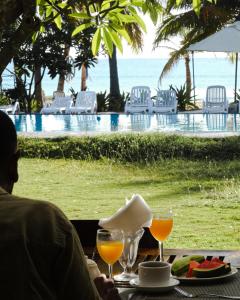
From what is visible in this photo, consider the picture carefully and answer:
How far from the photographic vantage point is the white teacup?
2.37 m

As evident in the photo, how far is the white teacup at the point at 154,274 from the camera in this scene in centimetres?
237

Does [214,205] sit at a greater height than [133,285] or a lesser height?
lesser

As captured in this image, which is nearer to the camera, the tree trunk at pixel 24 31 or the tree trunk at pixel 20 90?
the tree trunk at pixel 24 31

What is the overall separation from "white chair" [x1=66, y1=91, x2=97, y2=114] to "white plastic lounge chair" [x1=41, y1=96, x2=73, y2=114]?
0.15 meters

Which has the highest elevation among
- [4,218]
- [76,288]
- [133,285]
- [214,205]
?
[4,218]

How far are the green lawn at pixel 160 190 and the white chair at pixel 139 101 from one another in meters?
7.94

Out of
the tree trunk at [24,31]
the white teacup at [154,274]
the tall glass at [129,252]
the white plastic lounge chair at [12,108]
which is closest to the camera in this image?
the tree trunk at [24,31]

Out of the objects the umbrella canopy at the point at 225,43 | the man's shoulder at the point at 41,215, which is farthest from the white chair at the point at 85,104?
the man's shoulder at the point at 41,215

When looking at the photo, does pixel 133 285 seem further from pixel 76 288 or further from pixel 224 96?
pixel 224 96

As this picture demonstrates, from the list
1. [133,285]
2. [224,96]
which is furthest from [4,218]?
[224,96]

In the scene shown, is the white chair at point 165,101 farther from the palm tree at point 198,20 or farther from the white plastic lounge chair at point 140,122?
the palm tree at point 198,20

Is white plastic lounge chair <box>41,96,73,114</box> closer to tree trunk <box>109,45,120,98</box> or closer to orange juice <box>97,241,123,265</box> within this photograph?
tree trunk <box>109,45,120,98</box>

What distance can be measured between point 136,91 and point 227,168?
10.6 metres

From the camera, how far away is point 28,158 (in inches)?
524
